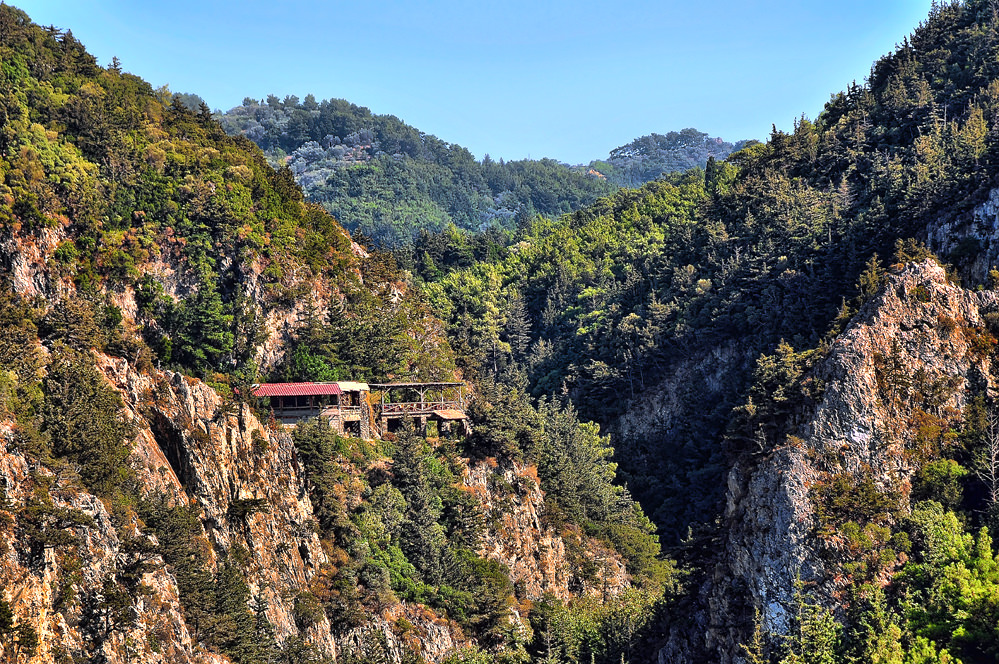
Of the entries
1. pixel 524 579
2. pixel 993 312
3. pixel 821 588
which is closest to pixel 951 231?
pixel 993 312

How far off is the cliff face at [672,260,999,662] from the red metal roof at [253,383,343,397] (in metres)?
22.0

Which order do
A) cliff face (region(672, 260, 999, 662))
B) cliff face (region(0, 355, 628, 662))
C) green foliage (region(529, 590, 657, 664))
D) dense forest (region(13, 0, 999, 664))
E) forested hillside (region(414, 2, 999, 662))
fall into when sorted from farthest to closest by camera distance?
green foliage (region(529, 590, 657, 664)), cliff face (region(672, 260, 999, 662)), forested hillside (region(414, 2, 999, 662)), dense forest (region(13, 0, 999, 664)), cliff face (region(0, 355, 628, 662))

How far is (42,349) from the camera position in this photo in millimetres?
45312

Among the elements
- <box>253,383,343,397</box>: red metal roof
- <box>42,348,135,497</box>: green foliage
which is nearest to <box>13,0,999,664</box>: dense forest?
<box>42,348,135,497</box>: green foliage

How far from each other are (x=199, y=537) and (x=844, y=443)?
100ft

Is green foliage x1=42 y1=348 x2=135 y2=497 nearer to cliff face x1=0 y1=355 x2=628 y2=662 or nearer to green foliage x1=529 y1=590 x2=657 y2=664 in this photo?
cliff face x1=0 y1=355 x2=628 y2=662

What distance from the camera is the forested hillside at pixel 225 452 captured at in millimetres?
38938

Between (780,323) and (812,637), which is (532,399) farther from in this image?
(812,637)

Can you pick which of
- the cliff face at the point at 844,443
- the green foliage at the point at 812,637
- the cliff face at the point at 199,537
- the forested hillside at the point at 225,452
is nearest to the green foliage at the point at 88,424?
the forested hillside at the point at 225,452

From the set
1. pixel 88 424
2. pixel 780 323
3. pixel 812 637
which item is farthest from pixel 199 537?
pixel 780 323

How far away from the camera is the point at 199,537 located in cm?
4475

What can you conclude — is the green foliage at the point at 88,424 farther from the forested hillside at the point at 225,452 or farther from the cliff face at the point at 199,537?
the cliff face at the point at 199,537

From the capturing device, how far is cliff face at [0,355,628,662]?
3541 cm

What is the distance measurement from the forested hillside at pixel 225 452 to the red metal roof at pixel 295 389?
4.56 ft
